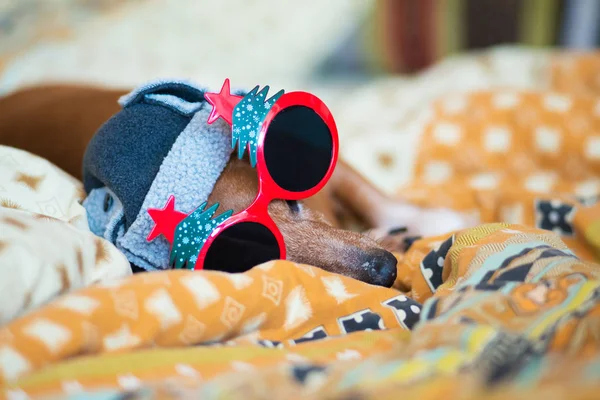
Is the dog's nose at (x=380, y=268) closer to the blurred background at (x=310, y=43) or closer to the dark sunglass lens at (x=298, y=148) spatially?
the dark sunglass lens at (x=298, y=148)

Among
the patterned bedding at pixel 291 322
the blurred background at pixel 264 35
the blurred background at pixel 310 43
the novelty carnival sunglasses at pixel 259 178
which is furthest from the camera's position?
the blurred background at pixel 264 35

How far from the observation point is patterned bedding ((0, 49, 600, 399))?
50 centimetres

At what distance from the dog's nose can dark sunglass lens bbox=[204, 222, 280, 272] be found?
0.49 ft

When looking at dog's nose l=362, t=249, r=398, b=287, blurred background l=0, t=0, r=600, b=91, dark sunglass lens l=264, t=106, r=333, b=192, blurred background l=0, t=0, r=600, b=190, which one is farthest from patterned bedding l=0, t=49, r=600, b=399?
blurred background l=0, t=0, r=600, b=91

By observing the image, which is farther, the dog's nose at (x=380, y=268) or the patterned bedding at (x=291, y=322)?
the dog's nose at (x=380, y=268)

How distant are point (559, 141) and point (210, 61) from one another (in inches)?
56.1

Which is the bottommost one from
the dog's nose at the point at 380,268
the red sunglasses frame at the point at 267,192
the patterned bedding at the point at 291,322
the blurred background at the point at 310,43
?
the dog's nose at the point at 380,268

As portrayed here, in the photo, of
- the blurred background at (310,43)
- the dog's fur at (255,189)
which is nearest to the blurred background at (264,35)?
the blurred background at (310,43)

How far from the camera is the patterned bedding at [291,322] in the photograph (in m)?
0.50

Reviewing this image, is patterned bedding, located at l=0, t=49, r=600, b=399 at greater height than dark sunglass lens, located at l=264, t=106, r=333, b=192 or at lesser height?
lesser

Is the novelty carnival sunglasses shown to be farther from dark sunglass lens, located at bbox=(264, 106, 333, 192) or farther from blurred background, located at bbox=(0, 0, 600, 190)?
blurred background, located at bbox=(0, 0, 600, 190)

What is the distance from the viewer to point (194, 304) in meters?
0.66

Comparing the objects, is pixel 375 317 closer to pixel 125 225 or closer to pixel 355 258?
pixel 355 258

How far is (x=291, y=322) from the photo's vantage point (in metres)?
0.73
